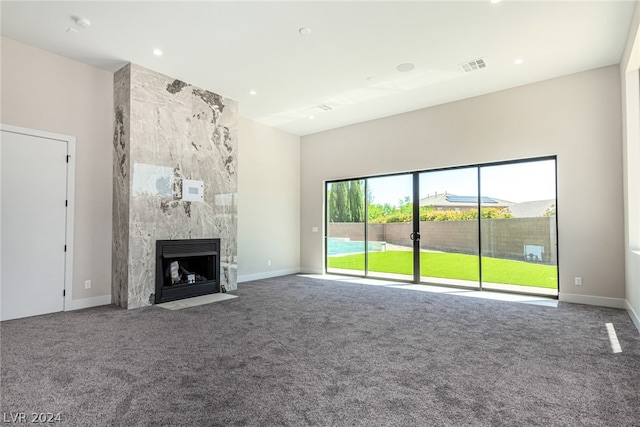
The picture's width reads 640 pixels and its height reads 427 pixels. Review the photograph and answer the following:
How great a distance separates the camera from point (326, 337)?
3.38 m

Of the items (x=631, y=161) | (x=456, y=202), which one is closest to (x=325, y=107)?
(x=456, y=202)

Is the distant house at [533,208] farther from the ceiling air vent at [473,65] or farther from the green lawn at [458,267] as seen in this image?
the ceiling air vent at [473,65]

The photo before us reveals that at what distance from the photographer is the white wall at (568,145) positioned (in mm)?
4762

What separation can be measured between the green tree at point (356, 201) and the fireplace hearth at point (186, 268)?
3346 mm

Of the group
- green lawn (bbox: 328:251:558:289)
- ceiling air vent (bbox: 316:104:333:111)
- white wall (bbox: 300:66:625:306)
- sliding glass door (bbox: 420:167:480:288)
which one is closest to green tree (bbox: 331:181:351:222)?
green lawn (bbox: 328:251:558:289)

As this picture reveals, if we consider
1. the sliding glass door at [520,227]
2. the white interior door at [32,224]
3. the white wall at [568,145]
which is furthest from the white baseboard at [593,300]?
the white interior door at [32,224]

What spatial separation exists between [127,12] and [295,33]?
1.88m

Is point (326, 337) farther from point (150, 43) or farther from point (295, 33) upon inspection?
point (150, 43)

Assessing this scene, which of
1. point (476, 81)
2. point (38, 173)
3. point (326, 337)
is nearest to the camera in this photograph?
point (326, 337)

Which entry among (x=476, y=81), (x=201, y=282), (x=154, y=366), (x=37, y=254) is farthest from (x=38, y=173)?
(x=476, y=81)

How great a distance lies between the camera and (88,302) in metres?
4.66

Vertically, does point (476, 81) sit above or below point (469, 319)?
above

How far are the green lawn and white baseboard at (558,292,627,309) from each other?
0.30 metres

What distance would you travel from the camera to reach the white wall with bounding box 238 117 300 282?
695cm
